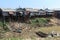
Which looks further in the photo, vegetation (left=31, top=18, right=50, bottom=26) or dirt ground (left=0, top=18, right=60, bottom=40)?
vegetation (left=31, top=18, right=50, bottom=26)

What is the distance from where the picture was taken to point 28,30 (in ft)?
47.9

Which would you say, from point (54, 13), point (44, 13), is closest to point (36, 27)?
point (44, 13)

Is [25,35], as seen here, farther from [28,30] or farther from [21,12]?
[21,12]

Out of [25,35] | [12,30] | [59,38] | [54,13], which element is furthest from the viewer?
[54,13]

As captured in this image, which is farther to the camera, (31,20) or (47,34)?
(31,20)

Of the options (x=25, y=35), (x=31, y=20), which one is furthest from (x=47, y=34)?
(x=31, y=20)

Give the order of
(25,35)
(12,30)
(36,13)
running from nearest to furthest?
(25,35) → (12,30) → (36,13)

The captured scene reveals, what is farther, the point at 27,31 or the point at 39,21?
the point at 39,21

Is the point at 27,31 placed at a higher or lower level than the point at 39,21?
lower

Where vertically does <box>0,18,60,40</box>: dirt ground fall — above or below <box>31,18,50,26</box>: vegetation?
below

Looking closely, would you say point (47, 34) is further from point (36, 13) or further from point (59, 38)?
point (36, 13)

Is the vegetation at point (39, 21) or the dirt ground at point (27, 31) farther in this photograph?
the vegetation at point (39, 21)

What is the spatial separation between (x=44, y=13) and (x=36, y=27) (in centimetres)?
318

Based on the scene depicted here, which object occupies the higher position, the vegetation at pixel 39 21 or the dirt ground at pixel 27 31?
the vegetation at pixel 39 21
